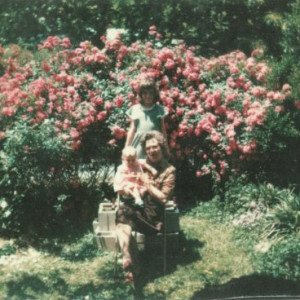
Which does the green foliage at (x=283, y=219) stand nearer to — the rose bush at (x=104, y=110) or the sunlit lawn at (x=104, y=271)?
the sunlit lawn at (x=104, y=271)

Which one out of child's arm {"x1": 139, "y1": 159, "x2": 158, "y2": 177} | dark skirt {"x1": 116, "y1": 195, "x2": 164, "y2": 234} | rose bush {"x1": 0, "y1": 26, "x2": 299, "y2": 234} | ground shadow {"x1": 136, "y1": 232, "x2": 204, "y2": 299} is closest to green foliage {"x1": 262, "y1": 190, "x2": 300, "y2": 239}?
ground shadow {"x1": 136, "y1": 232, "x2": 204, "y2": 299}

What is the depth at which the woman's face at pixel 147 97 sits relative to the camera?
5.94 metres

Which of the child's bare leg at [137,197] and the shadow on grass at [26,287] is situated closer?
the shadow on grass at [26,287]

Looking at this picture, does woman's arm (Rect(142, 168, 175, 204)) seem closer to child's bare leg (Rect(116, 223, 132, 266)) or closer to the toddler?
the toddler

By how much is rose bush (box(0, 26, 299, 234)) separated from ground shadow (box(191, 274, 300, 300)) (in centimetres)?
216

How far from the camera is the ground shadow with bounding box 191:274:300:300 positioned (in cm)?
445

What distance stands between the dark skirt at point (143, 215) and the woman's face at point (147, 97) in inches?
50.6

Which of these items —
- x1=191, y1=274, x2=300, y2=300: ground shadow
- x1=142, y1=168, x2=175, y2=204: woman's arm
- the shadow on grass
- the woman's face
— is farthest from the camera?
the woman's face

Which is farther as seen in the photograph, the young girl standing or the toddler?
the young girl standing

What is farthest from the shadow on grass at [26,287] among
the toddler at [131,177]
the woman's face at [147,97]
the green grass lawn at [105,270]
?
the woman's face at [147,97]

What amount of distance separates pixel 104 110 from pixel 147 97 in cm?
140

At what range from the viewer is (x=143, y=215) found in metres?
5.29

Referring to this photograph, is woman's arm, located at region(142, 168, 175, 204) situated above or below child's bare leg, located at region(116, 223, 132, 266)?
above

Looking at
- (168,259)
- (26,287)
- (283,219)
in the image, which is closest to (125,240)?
(168,259)
